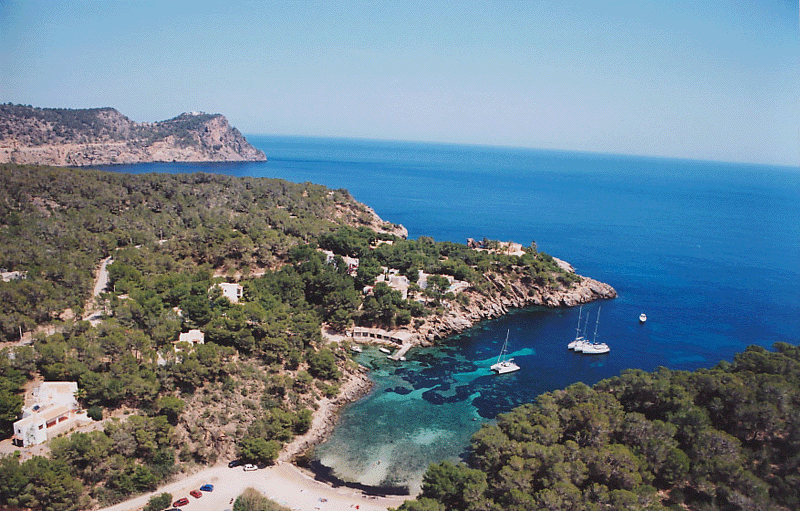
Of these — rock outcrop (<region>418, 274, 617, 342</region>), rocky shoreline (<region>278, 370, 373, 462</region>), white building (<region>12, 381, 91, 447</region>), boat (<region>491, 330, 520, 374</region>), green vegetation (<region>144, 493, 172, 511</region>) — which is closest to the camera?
green vegetation (<region>144, 493, 172, 511</region>)

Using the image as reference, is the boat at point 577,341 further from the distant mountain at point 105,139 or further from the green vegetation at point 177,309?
the distant mountain at point 105,139

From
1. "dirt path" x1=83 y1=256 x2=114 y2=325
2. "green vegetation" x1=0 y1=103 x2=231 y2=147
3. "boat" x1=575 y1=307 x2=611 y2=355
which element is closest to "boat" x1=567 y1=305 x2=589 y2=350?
"boat" x1=575 y1=307 x2=611 y2=355

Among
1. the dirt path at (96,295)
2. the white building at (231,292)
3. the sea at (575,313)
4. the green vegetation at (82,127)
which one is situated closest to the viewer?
the sea at (575,313)

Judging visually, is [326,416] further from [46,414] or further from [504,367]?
[504,367]

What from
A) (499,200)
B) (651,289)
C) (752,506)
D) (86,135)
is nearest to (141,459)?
(752,506)

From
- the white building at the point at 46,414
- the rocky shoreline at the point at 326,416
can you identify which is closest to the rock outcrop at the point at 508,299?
the rocky shoreline at the point at 326,416

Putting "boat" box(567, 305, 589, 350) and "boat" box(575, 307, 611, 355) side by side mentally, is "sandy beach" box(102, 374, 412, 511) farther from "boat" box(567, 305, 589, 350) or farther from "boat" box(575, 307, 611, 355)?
"boat" box(575, 307, 611, 355)

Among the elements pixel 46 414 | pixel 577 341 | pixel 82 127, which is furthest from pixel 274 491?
pixel 82 127
